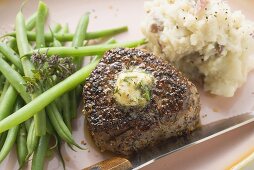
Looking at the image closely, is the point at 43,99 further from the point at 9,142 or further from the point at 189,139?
the point at 189,139

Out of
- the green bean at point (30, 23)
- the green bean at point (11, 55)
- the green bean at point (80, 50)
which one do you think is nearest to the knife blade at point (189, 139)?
the green bean at point (80, 50)

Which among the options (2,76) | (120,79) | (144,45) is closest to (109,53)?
(120,79)

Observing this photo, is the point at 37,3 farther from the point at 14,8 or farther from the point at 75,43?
the point at 75,43

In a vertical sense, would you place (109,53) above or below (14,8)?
below

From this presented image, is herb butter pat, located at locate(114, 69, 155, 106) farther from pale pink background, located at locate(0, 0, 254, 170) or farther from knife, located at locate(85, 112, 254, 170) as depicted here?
pale pink background, located at locate(0, 0, 254, 170)

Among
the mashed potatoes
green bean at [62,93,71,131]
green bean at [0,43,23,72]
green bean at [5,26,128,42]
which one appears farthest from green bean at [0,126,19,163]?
the mashed potatoes

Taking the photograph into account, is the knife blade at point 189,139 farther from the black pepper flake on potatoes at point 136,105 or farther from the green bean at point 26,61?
the green bean at point 26,61
